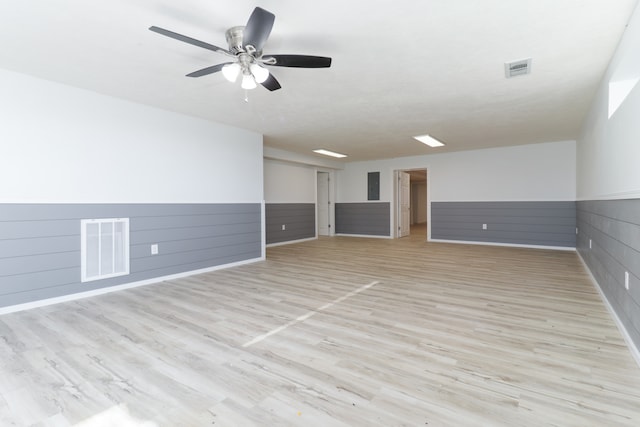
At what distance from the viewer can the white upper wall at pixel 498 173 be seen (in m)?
6.64

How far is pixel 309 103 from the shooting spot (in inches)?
160

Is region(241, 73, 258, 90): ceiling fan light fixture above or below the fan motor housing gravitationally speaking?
below

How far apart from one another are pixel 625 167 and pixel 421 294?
207 centimetres

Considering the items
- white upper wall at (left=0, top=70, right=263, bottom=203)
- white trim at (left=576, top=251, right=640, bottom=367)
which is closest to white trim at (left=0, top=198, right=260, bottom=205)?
→ white upper wall at (left=0, top=70, right=263, bottom=203)

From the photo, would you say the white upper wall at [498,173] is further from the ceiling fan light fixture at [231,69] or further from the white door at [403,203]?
the ceiling fan light fixture at [231,69]

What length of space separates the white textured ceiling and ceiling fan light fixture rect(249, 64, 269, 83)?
0.28 m

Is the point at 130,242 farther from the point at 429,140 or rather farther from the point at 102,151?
the point at 429,140

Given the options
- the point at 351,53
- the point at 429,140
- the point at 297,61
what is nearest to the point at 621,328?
the point at 351,53

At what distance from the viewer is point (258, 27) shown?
2.01 meters

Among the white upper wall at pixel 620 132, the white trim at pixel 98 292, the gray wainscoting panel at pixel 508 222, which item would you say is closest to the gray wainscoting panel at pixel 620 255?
the white upper wall at pixel 620 132

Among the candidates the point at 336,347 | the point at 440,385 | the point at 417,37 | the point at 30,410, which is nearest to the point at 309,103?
the point at 417,37

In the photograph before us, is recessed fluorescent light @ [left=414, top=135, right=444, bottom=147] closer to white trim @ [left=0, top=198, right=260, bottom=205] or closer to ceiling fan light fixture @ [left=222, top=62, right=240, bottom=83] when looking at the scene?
white trim @ [left=0, top=198, right=260, bottom=205]

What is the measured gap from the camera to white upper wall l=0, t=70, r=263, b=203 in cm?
313

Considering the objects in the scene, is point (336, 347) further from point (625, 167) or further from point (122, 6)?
point (122, 6)
